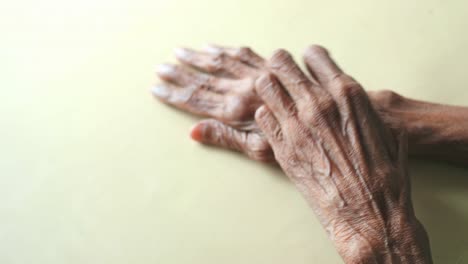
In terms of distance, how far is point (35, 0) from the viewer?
134 cm

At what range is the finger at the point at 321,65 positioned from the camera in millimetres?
1000

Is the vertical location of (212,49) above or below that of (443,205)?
above

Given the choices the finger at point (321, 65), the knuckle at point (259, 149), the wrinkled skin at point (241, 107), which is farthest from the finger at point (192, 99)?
the finger at point (321, 65)

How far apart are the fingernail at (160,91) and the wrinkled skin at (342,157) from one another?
28cm

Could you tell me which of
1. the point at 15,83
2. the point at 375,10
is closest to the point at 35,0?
the point at 15,83

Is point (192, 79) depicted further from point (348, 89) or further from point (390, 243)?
point (390, 243)

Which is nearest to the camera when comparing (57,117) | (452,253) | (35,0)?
(452,253)

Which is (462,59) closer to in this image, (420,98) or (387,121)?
(420,98)

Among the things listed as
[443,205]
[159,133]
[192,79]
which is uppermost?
[192,79]

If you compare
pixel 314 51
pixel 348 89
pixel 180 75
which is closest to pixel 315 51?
pixel 314 51

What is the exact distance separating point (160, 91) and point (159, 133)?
0.37 ft

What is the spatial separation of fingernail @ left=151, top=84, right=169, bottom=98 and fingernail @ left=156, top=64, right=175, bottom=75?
0.04m

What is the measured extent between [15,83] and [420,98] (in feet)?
3.51

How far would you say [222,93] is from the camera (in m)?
1.15
